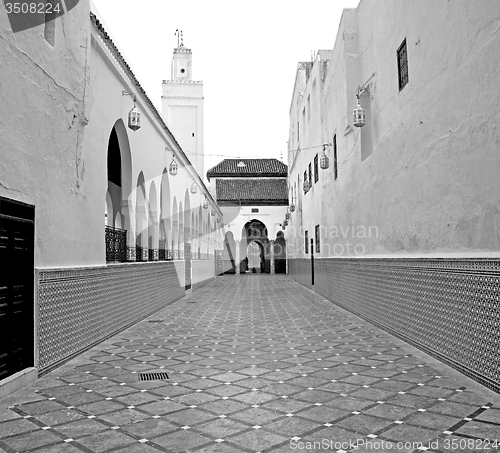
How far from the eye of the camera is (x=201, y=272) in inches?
774

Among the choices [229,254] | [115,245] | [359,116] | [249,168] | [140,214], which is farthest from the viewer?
[249,168]

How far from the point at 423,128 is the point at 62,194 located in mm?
4281

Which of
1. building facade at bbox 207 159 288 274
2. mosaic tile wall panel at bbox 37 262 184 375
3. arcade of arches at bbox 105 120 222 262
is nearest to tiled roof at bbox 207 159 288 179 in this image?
building facade at bbox 207 159 288 274

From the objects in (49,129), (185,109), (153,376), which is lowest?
(153,376)

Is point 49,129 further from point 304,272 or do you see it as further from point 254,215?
point 254,215

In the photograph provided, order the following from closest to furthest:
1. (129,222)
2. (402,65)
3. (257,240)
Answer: (402,65), (129,222), (257,240)

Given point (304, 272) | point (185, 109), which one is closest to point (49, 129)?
point (304, 272)

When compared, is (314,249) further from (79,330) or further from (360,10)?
(79,330)

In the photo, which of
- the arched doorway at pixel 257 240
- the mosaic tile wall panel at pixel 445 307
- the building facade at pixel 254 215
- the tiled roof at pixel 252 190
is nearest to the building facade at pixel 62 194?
the mosaic tile wall panel at pixel 445 307

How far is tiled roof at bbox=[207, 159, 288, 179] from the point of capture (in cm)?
3675

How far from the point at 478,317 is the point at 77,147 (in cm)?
466

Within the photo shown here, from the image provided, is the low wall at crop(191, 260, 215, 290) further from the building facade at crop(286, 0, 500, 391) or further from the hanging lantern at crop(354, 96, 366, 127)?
the hanging lantern at crop(354, 96, 366, 127)

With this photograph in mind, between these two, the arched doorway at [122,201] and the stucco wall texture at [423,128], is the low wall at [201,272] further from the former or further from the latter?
the stucco wall texture at [423,128]

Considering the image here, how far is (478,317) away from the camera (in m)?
4.12
